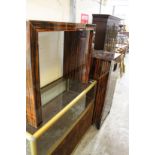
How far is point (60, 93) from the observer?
156cm

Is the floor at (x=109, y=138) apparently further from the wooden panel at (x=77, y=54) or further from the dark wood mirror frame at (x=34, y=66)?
the dark wood mirror frame at (x=34, y=66)

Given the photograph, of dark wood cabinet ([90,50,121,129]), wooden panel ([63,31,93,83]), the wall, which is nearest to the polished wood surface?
the wall

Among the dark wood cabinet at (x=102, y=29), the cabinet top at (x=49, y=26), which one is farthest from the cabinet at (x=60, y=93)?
the dark wood cabinet at (x=102, y=29)

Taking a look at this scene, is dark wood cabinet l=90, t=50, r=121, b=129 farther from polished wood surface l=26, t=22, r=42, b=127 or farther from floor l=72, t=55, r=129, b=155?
polished wood surface l=26, t=22, r=42, b=127

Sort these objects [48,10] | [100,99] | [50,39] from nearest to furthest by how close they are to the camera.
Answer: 1. [48,10]
2. [50,39]
3. [100,99]

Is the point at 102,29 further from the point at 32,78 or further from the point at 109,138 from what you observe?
the point at 109,138

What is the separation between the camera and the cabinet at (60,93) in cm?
81

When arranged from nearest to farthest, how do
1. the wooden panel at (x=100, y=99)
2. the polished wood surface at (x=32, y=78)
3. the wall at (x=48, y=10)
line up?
the polished wood surface at (x=32, y=78) < the wall at (x=48, y=10) < the wooden panel at (x=100, y=99)

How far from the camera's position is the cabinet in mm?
813

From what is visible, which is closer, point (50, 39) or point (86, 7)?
point (50, 39)

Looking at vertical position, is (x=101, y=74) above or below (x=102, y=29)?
below

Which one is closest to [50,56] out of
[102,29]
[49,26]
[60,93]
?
[60,93]

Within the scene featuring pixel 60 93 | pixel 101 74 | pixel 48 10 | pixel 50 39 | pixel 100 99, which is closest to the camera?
pixel 48 10
